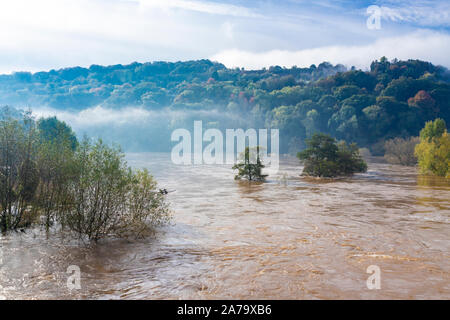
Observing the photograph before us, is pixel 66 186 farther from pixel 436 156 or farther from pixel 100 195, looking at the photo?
pixel 436 156

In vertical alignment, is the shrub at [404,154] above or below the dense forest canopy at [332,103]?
below

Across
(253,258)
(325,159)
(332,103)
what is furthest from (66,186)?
(332,103)

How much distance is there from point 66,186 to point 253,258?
781 cm

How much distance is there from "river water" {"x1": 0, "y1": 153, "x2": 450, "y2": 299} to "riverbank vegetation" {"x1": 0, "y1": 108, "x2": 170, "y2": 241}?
2.60ft

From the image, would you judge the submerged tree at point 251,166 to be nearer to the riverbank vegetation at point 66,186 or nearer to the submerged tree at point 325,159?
the submerged tree at point 325,159

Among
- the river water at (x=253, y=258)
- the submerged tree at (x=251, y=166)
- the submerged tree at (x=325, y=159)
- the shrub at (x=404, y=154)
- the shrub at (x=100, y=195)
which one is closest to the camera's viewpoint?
the river water at (x=253, y=258)

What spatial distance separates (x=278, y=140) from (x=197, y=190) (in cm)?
7582

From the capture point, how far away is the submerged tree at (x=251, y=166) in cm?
4175

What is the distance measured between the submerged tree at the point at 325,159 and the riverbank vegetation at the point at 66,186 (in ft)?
109

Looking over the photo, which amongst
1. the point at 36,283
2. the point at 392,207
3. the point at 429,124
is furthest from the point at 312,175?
the point at 36,283

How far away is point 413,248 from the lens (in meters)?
15.2

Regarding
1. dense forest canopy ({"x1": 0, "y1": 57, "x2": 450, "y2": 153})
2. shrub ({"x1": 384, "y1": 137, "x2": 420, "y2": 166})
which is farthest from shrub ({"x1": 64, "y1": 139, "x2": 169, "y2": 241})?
dense forest canopy ({"x1": 0, "y1": 57, "x2": 450, "y2": 153})

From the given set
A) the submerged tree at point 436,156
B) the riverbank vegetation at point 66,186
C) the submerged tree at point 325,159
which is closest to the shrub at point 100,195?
the riverbank vegetation at point 66,186

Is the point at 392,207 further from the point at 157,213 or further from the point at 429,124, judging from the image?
the point at 429,124
